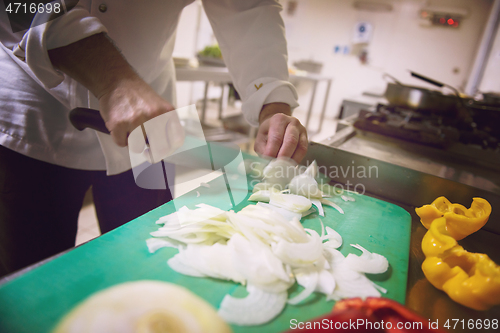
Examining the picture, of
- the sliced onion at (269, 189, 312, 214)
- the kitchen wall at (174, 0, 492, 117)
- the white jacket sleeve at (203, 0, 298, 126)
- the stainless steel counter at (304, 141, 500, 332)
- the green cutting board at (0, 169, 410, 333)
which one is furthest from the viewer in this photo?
the kitchen wall at (174, 0, 492, 117)

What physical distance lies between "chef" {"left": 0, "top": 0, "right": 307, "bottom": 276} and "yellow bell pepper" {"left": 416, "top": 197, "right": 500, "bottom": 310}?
0.35m

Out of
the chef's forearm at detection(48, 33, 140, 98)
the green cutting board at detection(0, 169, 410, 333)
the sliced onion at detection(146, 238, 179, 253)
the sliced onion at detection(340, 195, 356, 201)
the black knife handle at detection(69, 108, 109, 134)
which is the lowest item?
the green cutting board at detection(0, 169, 410, 333)

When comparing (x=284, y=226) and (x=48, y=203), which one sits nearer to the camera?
(x=284, y=226)

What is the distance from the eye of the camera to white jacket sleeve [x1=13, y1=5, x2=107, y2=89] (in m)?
0.52

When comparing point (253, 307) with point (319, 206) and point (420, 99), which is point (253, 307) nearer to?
point (319, 206)

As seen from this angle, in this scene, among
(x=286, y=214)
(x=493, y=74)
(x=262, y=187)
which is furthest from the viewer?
(x=493, y=74)

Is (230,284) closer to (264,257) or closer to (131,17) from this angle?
(264,257)

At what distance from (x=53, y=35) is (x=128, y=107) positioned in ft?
0.65

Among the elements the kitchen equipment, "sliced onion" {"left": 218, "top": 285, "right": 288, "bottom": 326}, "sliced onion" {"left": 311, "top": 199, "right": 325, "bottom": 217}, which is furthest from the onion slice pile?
the kitchen equipment

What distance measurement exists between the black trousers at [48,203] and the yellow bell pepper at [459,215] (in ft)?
2.34

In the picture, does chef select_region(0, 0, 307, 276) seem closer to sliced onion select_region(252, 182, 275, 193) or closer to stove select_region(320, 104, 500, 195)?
sliced onion select_region(252, 182, 275, 193)

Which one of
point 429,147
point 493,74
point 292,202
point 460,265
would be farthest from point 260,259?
point 493,74

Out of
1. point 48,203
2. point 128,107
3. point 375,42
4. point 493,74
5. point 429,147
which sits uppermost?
point 375,42

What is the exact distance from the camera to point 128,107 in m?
0.51
